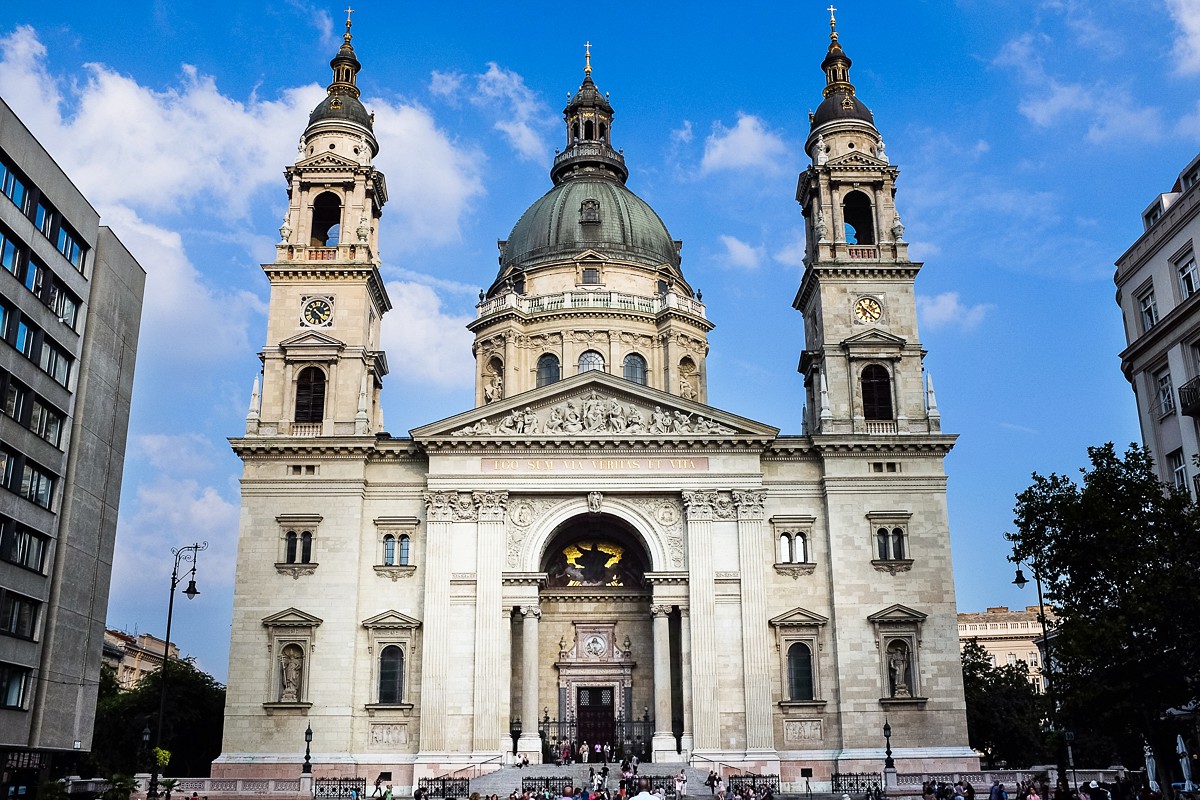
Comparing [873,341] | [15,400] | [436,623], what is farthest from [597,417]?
[15,400]

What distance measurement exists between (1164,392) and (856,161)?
19.9m

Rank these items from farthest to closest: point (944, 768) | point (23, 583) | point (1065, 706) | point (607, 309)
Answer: point (607, 309)
point (944, 768)
point (23, 583)
point (1065, 706)

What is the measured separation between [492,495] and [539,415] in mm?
3884

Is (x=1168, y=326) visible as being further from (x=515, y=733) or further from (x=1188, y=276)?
(x=515, y=733)

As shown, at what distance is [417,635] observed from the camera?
153 ft

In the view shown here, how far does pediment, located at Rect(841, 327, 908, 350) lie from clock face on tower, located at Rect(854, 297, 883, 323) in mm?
971

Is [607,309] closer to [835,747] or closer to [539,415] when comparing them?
[539,415]

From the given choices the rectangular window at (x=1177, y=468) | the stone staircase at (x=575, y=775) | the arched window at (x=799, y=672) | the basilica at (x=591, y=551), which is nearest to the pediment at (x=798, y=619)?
the basilica at (x=591, y=551)

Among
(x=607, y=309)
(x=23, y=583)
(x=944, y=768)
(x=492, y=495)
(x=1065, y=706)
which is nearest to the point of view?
(x=1065, y=706)

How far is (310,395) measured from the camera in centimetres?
5025

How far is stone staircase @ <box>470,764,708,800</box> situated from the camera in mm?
40728

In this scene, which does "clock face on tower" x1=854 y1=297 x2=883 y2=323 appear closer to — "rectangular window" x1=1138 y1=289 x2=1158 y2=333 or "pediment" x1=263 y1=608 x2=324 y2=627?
"rectangular window" x1=1138 y1=289 x2=1158 y2=333

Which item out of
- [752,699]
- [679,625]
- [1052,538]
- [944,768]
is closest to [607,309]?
[679,625]

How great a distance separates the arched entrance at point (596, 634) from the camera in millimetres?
50062
